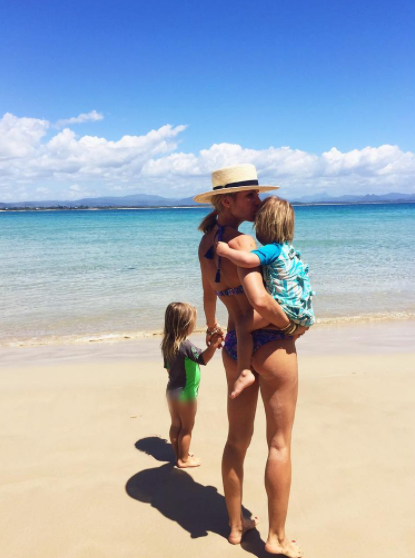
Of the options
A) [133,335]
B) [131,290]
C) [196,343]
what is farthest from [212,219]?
[131,290]

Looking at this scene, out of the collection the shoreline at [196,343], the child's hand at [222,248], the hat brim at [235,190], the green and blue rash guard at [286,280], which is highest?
the hat brim at [235,190]

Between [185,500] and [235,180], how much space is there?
2.22 meters

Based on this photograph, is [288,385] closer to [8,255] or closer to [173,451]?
[173,451]

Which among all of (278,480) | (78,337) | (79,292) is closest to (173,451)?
(278,480)

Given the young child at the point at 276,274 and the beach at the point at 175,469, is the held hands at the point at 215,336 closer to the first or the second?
the young child at the point at 276,274

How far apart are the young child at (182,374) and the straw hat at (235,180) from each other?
127cm

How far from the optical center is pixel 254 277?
2.37m

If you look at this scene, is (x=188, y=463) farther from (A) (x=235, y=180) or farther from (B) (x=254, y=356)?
(A) (x=235, y=180)

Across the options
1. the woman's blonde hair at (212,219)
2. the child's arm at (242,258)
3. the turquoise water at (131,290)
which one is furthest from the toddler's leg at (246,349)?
the turquoise water at (131,290)

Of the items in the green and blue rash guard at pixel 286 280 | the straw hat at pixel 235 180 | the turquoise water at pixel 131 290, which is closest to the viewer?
the green and blue rash guard at pixel 286 280

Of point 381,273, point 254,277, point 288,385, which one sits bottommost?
point 381,273

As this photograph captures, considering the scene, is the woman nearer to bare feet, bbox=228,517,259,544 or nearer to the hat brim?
the hat brim

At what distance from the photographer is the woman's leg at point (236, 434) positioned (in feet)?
8.76

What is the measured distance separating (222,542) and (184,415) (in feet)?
3.35
